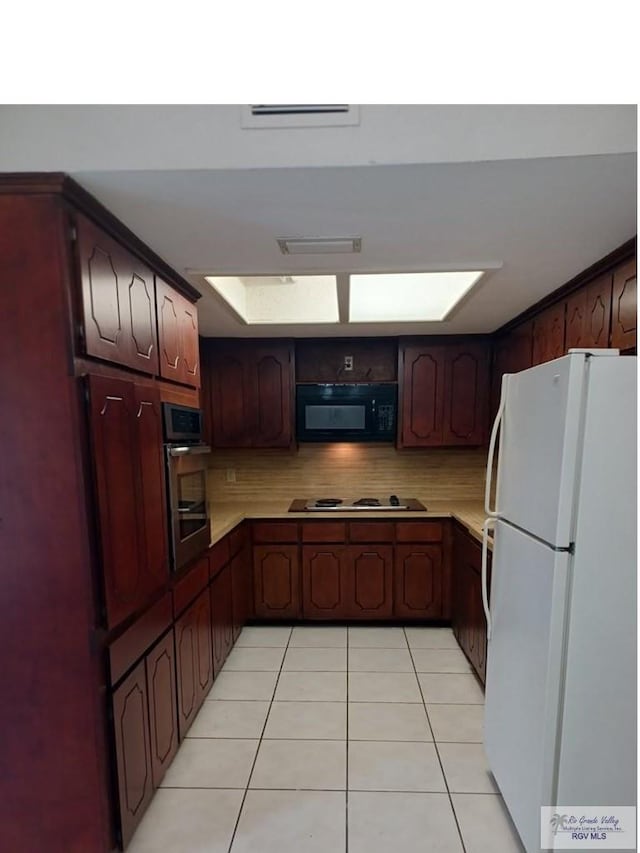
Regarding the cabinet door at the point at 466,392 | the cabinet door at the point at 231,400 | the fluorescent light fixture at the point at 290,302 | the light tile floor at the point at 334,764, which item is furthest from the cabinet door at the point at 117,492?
the cabinet door at the point at 466,392

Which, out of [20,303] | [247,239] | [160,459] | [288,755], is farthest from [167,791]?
[247,239]

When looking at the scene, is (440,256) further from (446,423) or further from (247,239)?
(446,423)

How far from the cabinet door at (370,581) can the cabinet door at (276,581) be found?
423 millimetres

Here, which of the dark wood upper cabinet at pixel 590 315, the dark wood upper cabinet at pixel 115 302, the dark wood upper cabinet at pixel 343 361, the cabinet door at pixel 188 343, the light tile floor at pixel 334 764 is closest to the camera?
the dark wood upper cabinet at pixel 115 302

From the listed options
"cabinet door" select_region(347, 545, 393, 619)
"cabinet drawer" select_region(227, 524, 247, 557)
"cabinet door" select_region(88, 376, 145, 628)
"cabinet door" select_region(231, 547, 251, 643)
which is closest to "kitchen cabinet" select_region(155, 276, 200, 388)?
"cabinet door" select_region(88, 376, 145, 628)

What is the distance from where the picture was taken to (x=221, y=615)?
2504mm

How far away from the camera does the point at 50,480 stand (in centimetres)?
122

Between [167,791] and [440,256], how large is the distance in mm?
2582

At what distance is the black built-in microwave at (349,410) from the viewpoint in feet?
10.5

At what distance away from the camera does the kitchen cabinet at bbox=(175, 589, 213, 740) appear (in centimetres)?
189

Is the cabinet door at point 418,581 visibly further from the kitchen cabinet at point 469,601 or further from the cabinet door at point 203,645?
the cabinet door at point 203,645

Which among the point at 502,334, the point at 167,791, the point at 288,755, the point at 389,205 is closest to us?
the point at 389,205
